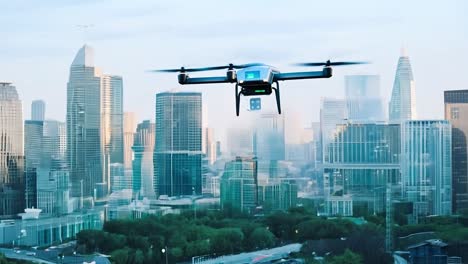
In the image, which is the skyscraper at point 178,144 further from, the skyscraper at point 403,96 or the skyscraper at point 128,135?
the skyscraper at point 403,96

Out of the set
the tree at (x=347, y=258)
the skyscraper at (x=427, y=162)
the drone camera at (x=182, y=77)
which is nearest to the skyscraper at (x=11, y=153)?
the skyscraper at (x=427, y=162)

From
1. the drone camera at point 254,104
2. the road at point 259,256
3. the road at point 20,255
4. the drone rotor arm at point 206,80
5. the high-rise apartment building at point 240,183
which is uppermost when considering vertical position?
the drone rotor arm at point 206,80

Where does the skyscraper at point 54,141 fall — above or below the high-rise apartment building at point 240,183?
above

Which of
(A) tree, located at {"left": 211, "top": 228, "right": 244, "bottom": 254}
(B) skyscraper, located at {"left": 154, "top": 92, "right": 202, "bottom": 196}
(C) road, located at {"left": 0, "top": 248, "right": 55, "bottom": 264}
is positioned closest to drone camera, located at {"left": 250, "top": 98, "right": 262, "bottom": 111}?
(A) tree, located at {"left": 211, "top": 228, "right": 244, "bottom": 254}

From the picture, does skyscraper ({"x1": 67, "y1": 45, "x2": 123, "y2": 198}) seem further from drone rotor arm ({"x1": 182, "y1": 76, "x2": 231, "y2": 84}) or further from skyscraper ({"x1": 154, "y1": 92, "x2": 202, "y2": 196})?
drone rotor arm ({"x1": 182, "y1": 76, "x2": 231, "y2": 84})

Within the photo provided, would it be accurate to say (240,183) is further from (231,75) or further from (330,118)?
(231,75)

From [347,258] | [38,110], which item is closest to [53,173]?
[38,110]

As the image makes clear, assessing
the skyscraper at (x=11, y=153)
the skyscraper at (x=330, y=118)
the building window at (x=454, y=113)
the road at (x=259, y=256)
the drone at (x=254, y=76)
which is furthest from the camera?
the skyscraper at (x=11, y=153)
